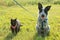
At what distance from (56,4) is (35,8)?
176 cm

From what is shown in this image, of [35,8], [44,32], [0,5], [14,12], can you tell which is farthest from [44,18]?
[0,5]

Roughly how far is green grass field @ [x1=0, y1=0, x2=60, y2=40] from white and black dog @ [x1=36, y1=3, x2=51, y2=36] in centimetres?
23

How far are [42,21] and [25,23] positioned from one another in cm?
198

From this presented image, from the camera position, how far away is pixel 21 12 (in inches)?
427

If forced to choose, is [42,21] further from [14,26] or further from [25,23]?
[25,23]

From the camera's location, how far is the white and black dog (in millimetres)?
6938

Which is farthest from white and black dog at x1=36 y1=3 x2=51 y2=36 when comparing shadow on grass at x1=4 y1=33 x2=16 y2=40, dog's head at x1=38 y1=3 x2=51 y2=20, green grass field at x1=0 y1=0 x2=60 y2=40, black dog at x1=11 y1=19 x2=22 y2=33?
shadow on grass at x1=4 y1=33 x2=16 y2=40

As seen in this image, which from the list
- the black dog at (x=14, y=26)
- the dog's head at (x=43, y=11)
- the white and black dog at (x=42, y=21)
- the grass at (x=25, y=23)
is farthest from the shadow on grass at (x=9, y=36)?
the dog's head at (x=43, y=11)

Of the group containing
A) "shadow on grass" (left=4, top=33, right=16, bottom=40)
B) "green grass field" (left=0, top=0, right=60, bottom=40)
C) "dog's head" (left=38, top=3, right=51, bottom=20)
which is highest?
"dog's head" (left=38, top=3, right=51, bottom=20)

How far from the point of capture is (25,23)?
353 inches

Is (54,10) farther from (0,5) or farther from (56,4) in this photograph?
(0,5)

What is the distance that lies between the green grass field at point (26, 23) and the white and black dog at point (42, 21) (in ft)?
0.77

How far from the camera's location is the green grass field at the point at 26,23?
7607 millimetres

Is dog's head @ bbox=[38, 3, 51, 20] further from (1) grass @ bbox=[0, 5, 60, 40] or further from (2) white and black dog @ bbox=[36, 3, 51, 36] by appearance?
(1) grass @ bbox=[0, 5, 60, 40]
